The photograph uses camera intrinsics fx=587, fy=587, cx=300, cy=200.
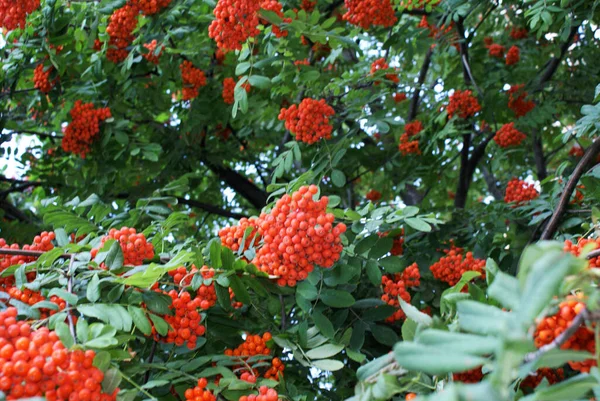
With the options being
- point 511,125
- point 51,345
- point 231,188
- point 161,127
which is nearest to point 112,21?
point 161,127

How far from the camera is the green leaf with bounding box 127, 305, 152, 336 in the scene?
6.02 ft

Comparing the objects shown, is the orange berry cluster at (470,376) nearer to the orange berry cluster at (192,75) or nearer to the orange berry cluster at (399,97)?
the orange berry cluster at (192,75)

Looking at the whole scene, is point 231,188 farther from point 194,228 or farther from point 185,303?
point 185,303

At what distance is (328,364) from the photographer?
2100 mm

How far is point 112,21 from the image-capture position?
384 cm

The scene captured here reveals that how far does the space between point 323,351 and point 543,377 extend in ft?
2.66

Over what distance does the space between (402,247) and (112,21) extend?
93.9 inches

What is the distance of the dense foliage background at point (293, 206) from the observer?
1483 mm

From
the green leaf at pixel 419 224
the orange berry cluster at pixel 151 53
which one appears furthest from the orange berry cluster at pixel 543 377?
the orange berry cluster at pixel 151 53

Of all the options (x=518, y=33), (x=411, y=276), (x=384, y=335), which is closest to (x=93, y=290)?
(x=384, y=335)

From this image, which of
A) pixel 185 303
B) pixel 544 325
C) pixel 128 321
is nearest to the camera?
pixel 544 325

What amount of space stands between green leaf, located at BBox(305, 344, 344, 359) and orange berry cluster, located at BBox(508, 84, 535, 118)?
3.38 m

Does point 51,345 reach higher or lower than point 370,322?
higher

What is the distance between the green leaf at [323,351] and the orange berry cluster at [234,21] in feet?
5.33
